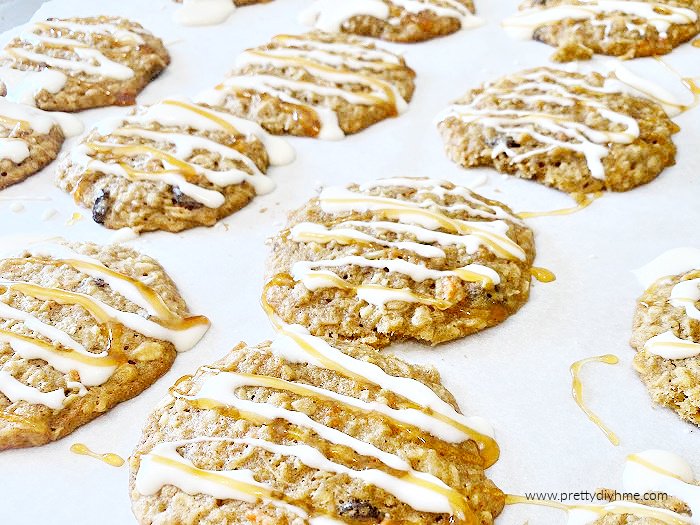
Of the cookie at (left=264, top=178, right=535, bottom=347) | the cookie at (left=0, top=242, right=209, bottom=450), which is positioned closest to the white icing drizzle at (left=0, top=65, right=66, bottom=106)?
the cookie at (left=0, top=242, right=209, bottom=450)

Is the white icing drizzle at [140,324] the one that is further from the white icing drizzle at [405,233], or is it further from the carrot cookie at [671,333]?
the carrot cookie at [671,333]

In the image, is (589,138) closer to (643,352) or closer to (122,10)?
(643,352)

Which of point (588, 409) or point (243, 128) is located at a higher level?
point (243, 128)

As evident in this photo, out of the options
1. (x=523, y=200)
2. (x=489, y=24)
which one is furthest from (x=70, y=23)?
(x=523, y=200)

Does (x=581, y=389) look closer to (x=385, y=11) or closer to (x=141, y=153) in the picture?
(x=141, y=153)

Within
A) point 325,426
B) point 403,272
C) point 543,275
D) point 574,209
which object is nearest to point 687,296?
point 543,275
